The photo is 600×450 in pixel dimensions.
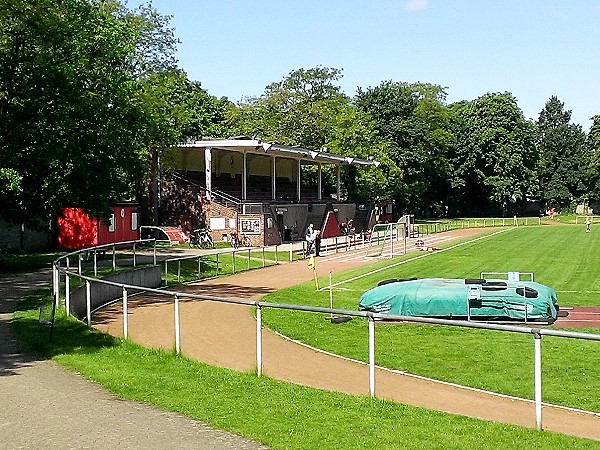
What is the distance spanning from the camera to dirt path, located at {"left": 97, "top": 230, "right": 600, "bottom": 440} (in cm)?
1131

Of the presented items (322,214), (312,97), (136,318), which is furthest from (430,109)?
(136,318)

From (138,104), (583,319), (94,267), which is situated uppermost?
(138,104)

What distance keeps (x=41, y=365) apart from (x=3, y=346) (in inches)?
96.0

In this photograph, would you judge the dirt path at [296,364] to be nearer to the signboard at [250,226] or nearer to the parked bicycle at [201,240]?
the parked bicycle at [201,240]

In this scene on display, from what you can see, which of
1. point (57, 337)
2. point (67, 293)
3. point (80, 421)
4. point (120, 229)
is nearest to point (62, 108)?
point (67, 293)

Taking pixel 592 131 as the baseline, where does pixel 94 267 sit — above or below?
below

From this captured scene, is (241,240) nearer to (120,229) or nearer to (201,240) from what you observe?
(201,240)

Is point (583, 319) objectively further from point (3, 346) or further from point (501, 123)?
point (501, 123)

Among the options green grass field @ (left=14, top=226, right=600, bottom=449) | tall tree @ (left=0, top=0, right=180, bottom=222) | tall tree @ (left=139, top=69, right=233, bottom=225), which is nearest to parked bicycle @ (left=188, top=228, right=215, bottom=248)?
tall tree @ (left=139, top=69, right=233, bottom=225)

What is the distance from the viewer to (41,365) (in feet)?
42.4

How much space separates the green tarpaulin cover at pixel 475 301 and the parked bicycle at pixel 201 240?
28612 mm

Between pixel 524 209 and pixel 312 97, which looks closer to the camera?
pixel 312 97

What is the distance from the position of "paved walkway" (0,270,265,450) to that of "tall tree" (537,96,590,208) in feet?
368

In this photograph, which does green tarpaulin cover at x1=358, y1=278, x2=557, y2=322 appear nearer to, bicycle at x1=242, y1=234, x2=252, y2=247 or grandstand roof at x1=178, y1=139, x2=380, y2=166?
bicycle at x1=242, y1=234, x2=252, y2=247
